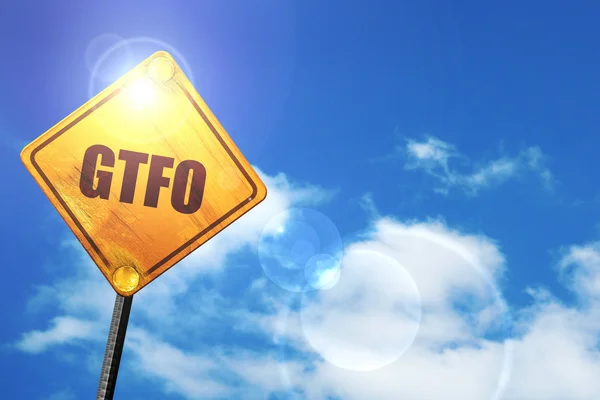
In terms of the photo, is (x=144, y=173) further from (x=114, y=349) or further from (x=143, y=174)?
(x=114, y=349)

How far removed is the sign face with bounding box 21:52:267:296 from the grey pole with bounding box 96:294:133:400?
0.10m

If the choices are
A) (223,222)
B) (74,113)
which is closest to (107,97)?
(74,113)

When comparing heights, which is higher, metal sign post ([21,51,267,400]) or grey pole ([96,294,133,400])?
metal sign post ([21,51,267,400])

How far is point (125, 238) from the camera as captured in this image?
8.07 feet

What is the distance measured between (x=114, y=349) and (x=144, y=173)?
31.1 inches

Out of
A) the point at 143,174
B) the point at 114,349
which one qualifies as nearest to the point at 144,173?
the point at 143,174

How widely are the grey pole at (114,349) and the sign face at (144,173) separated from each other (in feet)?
0.32

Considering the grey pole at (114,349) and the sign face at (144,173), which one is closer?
the grey pole at (114,349)

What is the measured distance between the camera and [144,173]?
2.53 metres

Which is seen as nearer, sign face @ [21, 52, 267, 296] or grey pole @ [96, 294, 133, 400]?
grey pole @ [96, 294, 133, 400]

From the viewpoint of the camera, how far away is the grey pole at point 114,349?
2.21 meters

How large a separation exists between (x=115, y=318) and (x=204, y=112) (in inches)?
40.3

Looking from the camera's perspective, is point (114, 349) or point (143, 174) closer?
point (114, 349)

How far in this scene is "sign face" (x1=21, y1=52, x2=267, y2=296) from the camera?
2461 millimetres
